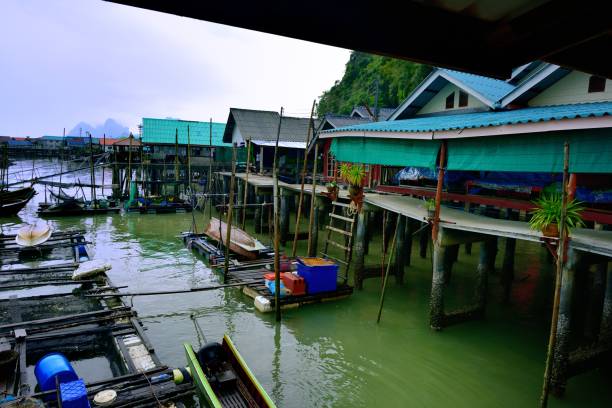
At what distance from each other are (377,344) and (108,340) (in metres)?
7.32

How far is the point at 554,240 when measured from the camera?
7867mm

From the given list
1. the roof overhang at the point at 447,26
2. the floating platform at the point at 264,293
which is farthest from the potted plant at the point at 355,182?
the roof overhang at the point at 447,26

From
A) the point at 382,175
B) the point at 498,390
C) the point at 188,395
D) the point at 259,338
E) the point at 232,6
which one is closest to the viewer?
the point at 232,6

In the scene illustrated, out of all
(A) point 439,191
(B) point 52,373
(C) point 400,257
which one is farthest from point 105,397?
(C) point 400,257

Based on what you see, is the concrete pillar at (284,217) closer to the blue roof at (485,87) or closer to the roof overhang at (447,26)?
the blue roof at (485,87)

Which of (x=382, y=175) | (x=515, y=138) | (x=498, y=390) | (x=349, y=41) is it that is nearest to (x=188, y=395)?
(x=498, y=390)

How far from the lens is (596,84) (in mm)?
11555

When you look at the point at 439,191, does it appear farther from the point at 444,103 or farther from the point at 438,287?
the point at 444,103

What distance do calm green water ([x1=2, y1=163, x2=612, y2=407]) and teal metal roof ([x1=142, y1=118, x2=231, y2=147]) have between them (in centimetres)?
2194

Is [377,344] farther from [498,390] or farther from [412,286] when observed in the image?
[412,286]

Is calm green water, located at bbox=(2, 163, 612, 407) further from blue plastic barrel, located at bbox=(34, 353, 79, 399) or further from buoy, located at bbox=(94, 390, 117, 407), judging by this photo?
blue plastic barrel, located at bbox=(34, 353, 79, 399)

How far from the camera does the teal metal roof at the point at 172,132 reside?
1425 inches

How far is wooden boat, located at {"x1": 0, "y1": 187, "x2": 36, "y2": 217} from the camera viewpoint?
91.1 feet

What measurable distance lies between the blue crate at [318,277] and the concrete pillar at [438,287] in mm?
3504
